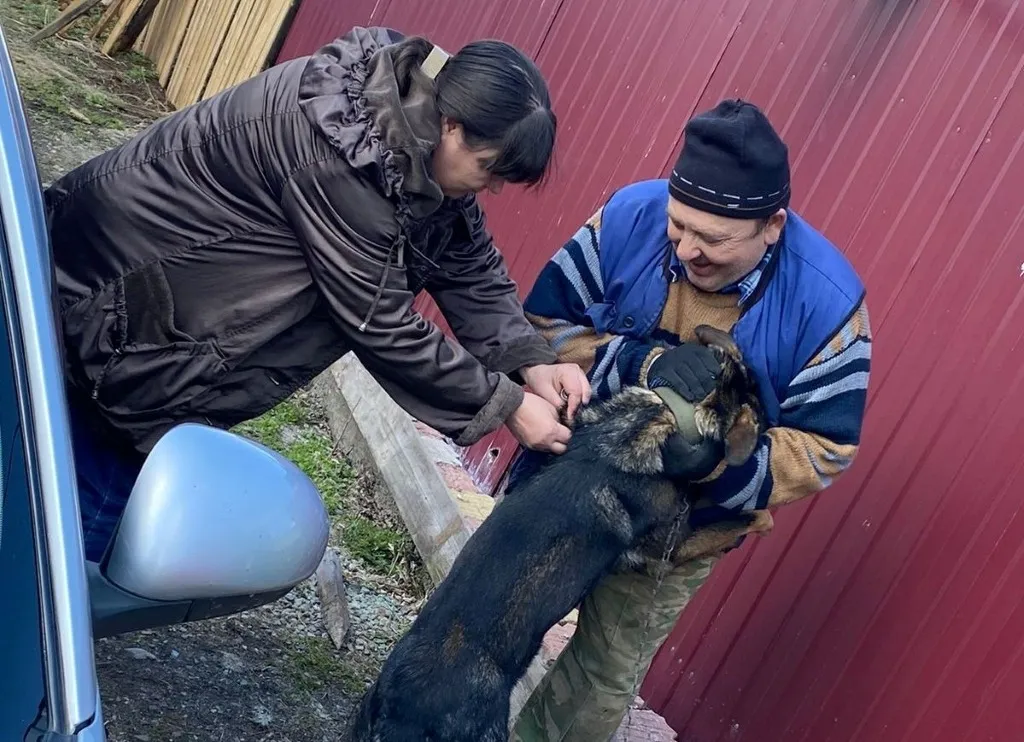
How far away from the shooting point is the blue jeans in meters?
2.57

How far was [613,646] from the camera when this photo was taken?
133 inches

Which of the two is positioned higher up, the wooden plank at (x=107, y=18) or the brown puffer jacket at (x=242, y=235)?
the brown puffer jacket at (x=242, y=235)

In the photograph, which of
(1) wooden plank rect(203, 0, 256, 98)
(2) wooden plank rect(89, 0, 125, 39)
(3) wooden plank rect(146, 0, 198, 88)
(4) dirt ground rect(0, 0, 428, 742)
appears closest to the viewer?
(4) dirt ground rect(0, 0, 428, 742)

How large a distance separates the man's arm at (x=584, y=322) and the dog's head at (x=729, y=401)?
238 mm

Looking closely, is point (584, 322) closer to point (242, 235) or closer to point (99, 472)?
point (242, 235)

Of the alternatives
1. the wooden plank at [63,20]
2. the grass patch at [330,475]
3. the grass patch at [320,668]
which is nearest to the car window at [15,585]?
the grass patch at [320,668]

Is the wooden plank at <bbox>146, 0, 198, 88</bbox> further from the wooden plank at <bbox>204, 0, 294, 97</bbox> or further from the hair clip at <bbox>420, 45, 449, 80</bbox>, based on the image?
the hair clip at <bbox>420, 45, 449, 80</bbox>

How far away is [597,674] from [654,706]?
117 cm

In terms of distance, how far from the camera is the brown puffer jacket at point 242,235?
102 inches

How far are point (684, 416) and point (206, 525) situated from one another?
65.4 inches

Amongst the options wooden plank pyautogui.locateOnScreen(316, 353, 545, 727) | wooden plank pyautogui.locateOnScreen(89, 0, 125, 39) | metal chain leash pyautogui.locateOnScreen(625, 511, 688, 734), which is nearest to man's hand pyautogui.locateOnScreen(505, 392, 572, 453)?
metal chain leash pyautogui.locateOnScreen(625, 511, 688, 734)

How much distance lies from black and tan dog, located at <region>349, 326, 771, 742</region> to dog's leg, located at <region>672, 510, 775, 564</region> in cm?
5

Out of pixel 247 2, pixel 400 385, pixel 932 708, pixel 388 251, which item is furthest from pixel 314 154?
pixel 247 2

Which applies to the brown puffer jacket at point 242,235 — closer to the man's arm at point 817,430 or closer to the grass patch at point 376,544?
the man's arm at point 817,430
